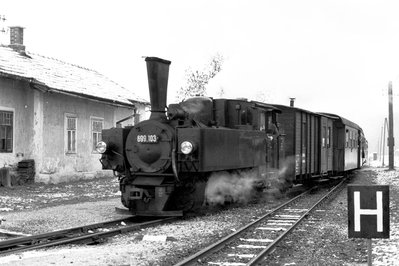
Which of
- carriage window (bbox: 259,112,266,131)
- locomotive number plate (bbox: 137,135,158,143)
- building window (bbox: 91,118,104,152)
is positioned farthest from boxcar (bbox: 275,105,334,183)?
building window (bbox: 91,118,104,152)

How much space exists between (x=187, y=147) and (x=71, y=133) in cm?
1238

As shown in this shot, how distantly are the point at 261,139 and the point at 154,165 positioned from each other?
358 centimetres

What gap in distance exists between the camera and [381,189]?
5.06 meters

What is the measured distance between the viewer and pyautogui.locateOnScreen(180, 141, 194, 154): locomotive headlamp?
956cm

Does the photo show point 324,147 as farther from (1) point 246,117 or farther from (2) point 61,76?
(2) point 61,76

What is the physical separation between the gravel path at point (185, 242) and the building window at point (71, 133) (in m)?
8.96

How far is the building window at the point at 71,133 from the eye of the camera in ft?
67.7

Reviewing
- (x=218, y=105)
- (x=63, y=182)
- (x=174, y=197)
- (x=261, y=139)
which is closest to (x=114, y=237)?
(x=174, y=197)

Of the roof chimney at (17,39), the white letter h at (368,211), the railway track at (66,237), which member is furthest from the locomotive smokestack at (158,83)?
the roof chimney at (17,39)

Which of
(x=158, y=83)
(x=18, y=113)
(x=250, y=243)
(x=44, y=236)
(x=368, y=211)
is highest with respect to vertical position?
(x=158, y=83)

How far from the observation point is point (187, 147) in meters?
9.60

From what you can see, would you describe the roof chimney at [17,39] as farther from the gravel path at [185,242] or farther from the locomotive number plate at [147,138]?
the locomotive number plate at [147,138]

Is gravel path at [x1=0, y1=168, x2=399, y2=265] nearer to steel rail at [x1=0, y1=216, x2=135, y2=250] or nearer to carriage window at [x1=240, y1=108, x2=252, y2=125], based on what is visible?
steel rail at [x1=0, y1=216, x2=135, y2=250]

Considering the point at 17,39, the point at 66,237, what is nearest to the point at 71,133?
the point at 17,39
